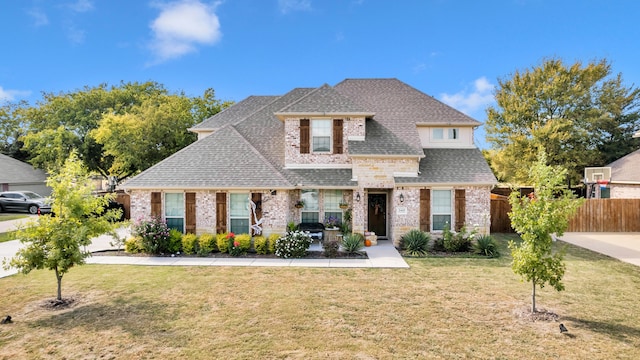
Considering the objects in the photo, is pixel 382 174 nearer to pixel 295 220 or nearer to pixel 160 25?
pixel 295 220

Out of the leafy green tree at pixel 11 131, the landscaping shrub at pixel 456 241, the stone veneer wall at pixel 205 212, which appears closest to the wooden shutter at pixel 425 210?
the landscaping shrub at pixel 456 241

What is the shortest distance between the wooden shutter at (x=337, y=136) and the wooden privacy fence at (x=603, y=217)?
10843 mm

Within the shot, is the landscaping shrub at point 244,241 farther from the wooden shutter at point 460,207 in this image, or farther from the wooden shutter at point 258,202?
the wooden shutter at point 460,207

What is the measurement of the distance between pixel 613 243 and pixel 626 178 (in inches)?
384

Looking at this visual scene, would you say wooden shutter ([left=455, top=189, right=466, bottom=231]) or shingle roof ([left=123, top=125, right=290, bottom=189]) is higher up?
shingle roof ([left=123, top=125, right=290, bottom=189])

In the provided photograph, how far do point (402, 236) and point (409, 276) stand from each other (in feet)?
13.7

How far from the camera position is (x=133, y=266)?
12133mm

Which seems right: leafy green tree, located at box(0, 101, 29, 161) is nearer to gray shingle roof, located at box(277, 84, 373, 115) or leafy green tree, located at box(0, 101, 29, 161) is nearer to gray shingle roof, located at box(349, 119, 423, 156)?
gray shingle roof, located at box(277, 84, 373, 115)

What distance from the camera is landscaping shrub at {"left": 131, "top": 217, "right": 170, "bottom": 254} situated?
13586mm

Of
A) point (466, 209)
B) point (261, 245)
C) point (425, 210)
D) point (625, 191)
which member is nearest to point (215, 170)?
point (261, 245)

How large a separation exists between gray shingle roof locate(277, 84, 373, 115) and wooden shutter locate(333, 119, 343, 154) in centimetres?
51

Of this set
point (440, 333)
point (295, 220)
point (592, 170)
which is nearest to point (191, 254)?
point (295, 220)

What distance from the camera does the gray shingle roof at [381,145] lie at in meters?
15.0

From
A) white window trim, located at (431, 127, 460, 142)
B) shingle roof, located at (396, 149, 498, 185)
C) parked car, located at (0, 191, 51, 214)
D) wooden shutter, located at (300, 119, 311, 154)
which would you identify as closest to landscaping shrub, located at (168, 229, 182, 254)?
wooden shutter, located at (300, 119, 311, 154)
